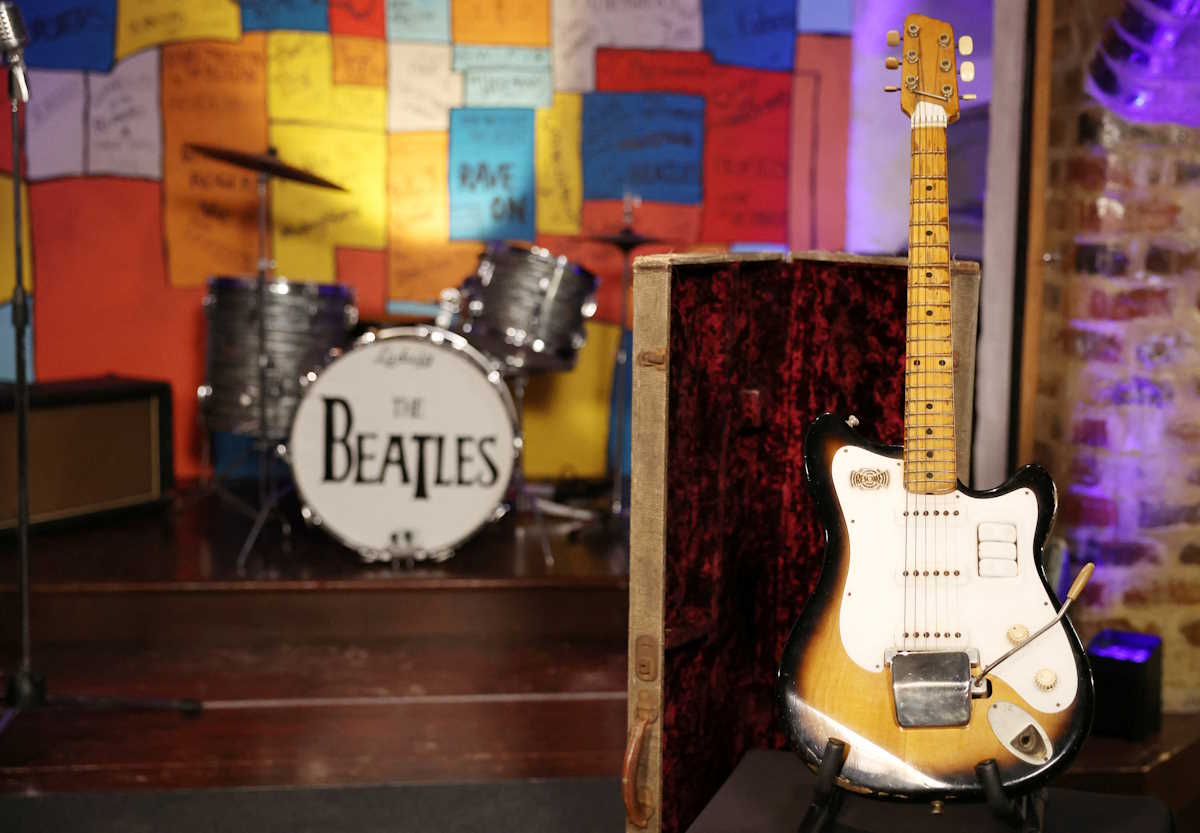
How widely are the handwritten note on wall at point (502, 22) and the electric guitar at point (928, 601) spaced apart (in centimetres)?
333

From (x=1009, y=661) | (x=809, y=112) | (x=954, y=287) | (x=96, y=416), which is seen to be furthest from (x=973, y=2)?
(x=96, y=416)

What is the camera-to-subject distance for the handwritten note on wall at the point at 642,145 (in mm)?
4707

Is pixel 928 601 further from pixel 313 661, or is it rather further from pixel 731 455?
pixel 313 661

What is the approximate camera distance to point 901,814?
5.12 feet

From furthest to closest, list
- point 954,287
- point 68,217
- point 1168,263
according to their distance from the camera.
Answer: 1. point 68,217
2. point 1168,263
3. point 954,287

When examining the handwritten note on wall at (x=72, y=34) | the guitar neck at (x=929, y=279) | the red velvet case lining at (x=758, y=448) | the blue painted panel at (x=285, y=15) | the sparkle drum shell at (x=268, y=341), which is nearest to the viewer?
the guitar neck at (x=929, y=279)

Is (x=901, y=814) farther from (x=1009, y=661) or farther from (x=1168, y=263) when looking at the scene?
(x=1168, y=263)

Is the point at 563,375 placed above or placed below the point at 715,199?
below

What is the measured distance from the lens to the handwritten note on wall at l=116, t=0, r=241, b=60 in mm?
4551

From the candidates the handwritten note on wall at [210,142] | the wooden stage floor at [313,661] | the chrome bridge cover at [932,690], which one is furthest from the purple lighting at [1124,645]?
the handwritten note on wall at [210,142]

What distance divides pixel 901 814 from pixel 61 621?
264 centimetres

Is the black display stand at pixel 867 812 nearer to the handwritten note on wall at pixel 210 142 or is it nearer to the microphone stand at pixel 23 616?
the microphone stand at pixel 23 616

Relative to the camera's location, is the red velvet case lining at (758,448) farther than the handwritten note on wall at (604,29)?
No

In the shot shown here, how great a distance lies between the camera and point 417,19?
183 inches
